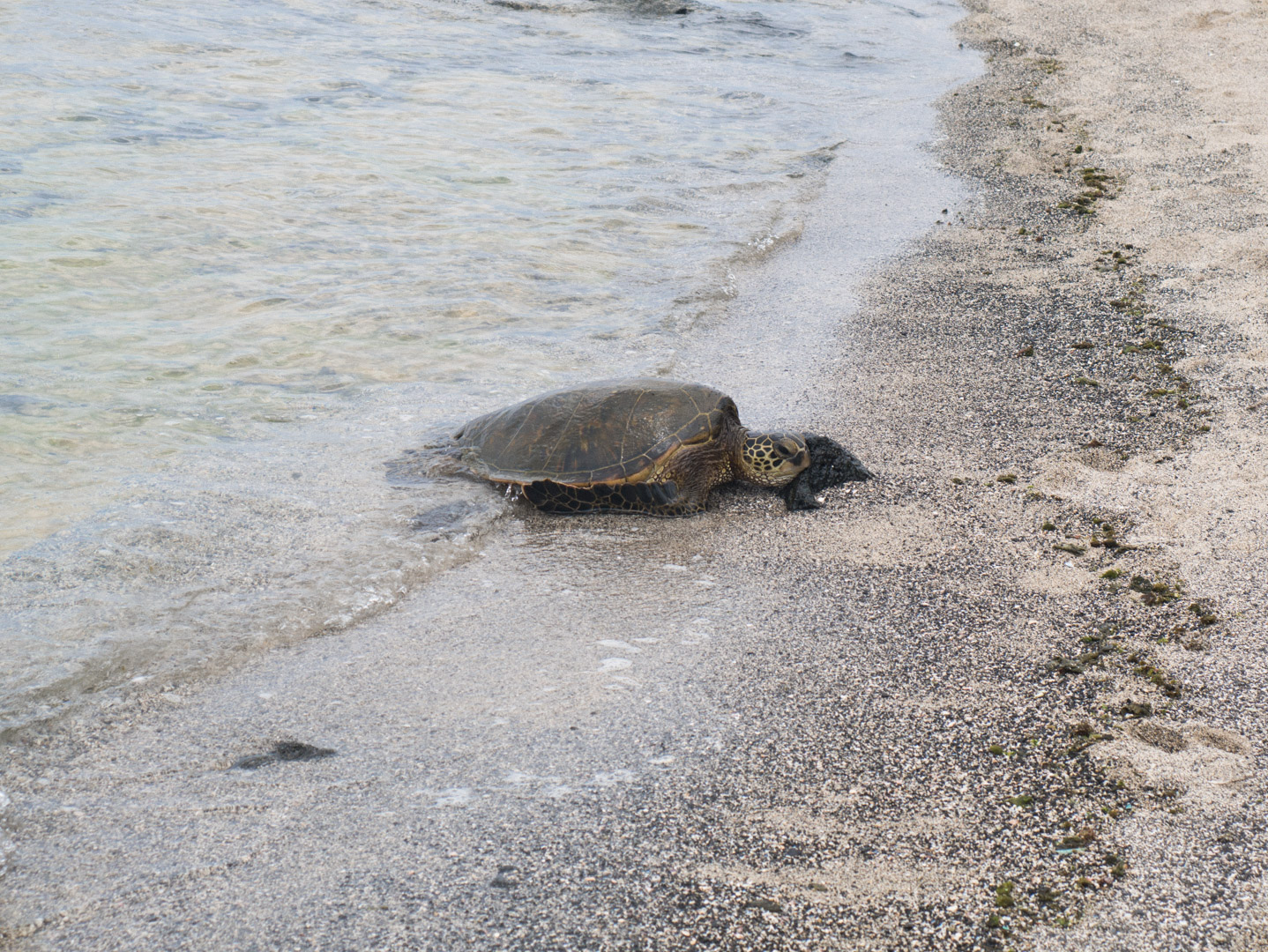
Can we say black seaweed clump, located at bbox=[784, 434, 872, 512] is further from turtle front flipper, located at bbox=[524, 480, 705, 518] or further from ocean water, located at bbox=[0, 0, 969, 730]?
ocean water, located at bbox=[0, 0, 969, 730]

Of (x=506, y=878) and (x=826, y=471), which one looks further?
(x=826, y=471)

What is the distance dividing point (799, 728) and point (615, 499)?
1736mm

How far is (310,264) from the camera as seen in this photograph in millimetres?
7367

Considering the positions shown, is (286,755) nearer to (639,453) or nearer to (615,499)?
(615,499)

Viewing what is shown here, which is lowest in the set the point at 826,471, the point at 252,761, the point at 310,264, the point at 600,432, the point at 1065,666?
the point at 252,761

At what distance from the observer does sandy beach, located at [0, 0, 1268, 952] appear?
2.07 metres

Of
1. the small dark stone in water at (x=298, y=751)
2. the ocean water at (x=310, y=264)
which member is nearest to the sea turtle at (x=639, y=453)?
the ocean water at (x=310, y=264)

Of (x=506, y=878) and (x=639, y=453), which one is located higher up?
(x=639, y=453)

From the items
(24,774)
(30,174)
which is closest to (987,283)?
(24,774)

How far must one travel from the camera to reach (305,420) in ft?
17.0

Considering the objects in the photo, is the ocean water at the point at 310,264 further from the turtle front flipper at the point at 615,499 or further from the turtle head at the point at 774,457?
the turtle head at the point at 774,457

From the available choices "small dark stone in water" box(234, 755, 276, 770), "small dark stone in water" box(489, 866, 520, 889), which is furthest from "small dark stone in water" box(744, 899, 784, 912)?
"small dark stone in water" box(234, 755, 276, 770)

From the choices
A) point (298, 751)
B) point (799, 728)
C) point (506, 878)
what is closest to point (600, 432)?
point (799, 728)

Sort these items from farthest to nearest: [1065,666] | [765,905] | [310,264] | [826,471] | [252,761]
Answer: [310,264]
[826,471]
[1065,666]
[252,761]
[765,905]
